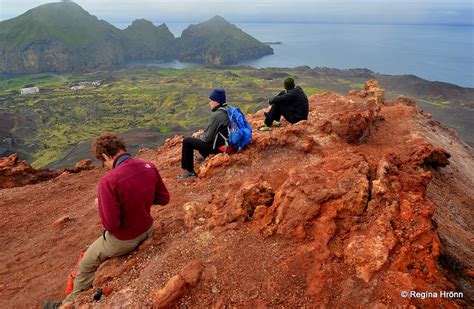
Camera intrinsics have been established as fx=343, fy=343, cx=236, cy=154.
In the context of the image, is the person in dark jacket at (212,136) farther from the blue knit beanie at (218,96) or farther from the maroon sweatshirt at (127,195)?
the maroon sweatshirt at (127,195)

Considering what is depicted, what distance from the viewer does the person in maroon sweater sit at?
532 cm

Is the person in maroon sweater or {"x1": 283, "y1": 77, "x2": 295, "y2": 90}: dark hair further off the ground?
{"x1": 283, "y1": 77, "x2": 295, "y2": 90}: dark hair

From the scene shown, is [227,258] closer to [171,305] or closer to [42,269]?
[171,305]

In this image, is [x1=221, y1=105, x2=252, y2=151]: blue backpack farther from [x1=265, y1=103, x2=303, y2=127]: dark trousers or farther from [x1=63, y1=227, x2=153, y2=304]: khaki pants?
[x1=63, y1=227, x2=153, y2=304]: khaki pants

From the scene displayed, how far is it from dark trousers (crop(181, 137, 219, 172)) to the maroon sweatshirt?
3.95 metres

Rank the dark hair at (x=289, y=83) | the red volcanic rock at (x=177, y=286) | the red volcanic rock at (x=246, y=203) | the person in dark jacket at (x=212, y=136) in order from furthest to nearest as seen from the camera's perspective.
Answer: the dark hair at (x=289, y=83)
the person in dark jacket at (x=212, y=136)
the red volcanic rock at (x=246, y=203)
the red volcanic rock at (x=177, y=286)

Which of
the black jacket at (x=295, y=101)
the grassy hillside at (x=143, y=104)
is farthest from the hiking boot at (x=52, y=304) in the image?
the grassy hillside at (x=143, y=104)

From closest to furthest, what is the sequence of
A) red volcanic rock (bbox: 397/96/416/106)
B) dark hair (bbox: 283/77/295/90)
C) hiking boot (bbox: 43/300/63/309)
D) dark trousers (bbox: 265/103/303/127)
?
1. hiking boot (bbox: 43/300/63/309)
2. dark hair (bbox: 283/77/295/90)
3. dark trousers (bbox: 265/103/303/127)
4. red volcanic rock (bbox: 397/96/416/106)

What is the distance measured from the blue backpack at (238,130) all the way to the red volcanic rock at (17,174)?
1013cm

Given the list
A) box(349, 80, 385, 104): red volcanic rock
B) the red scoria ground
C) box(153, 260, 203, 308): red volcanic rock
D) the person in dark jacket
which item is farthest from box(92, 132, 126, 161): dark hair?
box(349, 80, 385, 104): red volcanic rock

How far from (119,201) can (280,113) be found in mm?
8992

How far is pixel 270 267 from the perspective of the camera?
5.73 m

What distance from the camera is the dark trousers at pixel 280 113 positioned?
1298cm

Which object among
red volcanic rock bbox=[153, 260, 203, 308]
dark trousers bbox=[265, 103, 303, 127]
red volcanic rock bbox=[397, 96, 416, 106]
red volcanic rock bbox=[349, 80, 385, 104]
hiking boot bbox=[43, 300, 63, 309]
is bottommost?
hiking boot bbox=[43, 300, 63, 309]
